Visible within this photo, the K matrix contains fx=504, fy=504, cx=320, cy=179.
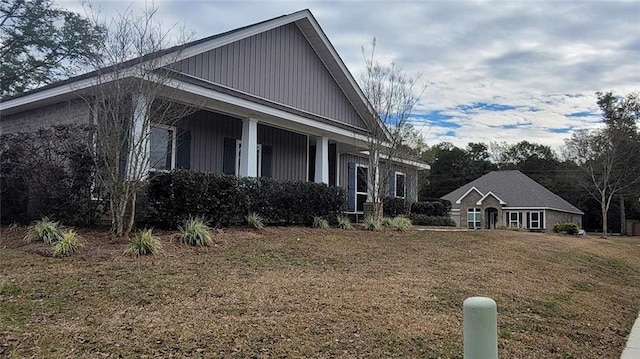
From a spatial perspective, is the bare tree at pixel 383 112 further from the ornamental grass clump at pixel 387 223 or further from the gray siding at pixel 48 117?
the gray siding at pixel 48 117

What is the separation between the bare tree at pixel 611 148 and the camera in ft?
112

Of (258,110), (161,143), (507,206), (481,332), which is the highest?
(258,110)

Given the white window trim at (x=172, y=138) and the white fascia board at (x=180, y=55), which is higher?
the white fascia board at (x=180, y=55)

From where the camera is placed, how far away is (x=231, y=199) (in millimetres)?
11133

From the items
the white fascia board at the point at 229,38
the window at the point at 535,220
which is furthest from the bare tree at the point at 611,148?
the white fascia board at the point at 229,38

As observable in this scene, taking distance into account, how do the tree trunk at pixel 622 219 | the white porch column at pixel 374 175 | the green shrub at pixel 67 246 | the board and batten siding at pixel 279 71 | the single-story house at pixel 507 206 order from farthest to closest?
1. the tree trunk at pixel 622 219
2. the single-story house at pixel 507 206
3. the white porch column at pixel 374 175
4. the board and batten siding at pixel 279 71
5. the green shrub at pixel 67 246

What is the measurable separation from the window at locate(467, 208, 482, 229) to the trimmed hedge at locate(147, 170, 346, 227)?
107ft

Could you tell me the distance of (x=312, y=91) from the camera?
17.4 m

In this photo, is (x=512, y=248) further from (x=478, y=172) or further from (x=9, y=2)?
(x=478, y=172)

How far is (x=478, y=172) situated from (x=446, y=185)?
15.2ft

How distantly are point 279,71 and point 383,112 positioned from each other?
3534mm

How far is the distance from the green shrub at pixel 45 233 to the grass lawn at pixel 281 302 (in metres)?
0.20

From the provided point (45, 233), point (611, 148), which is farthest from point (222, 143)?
point (611, 148)

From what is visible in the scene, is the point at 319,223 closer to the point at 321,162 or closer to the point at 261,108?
the point at 321,162
